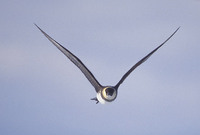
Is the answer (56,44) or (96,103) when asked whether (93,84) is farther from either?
(56,44)

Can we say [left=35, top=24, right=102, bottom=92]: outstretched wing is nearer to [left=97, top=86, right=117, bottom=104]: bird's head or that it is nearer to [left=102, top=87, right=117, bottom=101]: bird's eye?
[left=97, top=86, right=117, bottom=104]: bird's head

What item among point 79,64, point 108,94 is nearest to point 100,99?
point 108,94

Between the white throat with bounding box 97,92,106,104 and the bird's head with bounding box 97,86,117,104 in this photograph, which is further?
the white throat with bounding box 97,92,106,104

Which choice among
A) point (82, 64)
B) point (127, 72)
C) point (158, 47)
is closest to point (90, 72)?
point (82, 64)

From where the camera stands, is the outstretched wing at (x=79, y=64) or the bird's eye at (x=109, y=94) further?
the outstretched wing at (x=79, y=64)

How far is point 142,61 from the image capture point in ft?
108

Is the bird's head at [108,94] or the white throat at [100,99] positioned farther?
the white throat at [100,99]

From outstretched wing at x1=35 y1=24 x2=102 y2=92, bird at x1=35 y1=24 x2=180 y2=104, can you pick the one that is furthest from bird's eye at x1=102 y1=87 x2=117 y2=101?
outstretched wing at x1=35 y1=24 x2=102 y2=92

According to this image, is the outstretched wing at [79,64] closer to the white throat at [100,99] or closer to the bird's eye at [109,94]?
the white throat at [100,99]

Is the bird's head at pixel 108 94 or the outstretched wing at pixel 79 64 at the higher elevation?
the outstretched wing at pixel 79 64

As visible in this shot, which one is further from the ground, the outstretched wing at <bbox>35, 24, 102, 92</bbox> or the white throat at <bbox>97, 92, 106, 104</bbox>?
the outstretched wing at <bbox>35, 24, 102, 92</bbox>

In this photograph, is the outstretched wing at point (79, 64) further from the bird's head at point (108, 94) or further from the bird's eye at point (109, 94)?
the bird's eye at point (109, 94)

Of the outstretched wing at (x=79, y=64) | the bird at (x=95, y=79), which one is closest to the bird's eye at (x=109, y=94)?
the bird at (x=95, y=79)

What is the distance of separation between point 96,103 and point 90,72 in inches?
98.2
